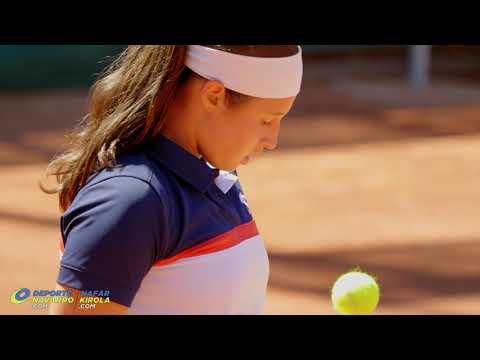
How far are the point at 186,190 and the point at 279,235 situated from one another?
3.88m

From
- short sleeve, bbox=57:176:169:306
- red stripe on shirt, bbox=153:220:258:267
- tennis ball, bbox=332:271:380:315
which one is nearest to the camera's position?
short sleeve, bbox=57:176:169:306

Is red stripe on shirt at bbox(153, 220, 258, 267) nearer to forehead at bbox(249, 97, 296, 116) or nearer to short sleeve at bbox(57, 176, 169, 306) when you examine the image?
short sleeve at bbox(57, 176, 169, 306)

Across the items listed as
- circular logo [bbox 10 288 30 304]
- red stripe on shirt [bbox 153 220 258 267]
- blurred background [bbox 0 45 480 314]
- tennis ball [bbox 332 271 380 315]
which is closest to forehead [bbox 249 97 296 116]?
red stripe on shirt [bbox 153 220 258 267]

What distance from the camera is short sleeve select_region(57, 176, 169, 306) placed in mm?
1666

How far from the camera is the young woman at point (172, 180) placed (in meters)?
1.69

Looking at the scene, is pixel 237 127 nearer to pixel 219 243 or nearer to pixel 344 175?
pixel 219 243

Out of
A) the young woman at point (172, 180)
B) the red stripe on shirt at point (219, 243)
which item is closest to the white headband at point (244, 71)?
the young woman at point (172, 180)

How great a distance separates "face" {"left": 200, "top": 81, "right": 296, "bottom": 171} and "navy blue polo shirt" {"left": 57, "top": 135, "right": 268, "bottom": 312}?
0.05m

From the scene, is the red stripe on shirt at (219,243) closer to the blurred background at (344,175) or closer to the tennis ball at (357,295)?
the tennis ball at (357,295)

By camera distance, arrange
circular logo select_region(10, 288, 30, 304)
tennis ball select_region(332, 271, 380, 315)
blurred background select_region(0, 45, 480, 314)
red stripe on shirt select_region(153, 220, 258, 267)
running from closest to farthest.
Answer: red stripe on shirt select_region(153, 220, 258, 267)
tennis ball select_region(332, 271, 380, 315)
circular logo select_region(10, 288, 30, 304)
blurred background select_region(0, 45, 480, 314)
